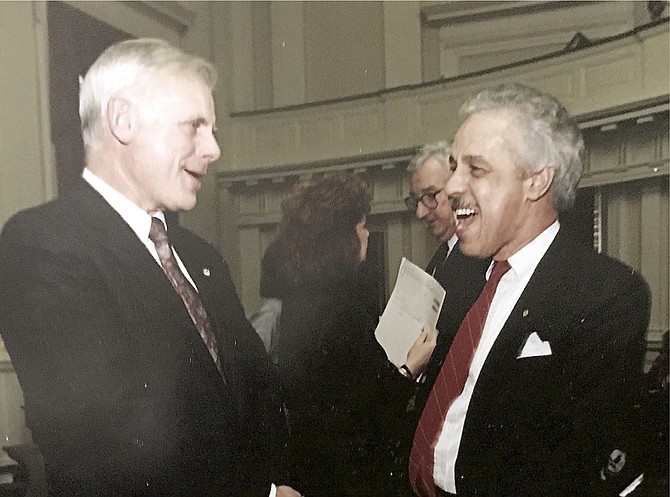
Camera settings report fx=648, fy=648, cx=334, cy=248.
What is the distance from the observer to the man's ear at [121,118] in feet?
3.06

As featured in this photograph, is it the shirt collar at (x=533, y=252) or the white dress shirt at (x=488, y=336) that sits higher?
the shirt collar at (x=533, y=252)

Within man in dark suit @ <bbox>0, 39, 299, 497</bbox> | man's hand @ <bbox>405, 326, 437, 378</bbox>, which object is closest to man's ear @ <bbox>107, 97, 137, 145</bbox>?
man in dark suit @ <bbox>0, 39, 299, 497</bbox>

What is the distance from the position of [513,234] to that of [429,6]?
0.39 m

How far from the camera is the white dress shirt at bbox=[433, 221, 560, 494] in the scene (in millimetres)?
1041

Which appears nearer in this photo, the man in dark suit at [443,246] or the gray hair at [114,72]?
the gray hair at [114,72]

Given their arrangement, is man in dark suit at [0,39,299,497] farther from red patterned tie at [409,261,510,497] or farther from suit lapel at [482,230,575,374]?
suit lapel at [482,230,575,374]

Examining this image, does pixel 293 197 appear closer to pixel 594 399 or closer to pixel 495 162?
pixel 495 162

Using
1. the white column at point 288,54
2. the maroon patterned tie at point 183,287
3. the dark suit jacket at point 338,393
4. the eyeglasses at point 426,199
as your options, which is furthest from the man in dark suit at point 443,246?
the maroon patterned tie at point 183,287

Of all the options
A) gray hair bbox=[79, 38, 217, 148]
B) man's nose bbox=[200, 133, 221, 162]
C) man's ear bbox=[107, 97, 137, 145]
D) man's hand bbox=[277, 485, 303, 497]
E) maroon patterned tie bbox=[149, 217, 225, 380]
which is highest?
gray hair bbox=[79, 38, 217, 148]

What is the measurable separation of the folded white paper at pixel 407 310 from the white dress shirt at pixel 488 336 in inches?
3.5

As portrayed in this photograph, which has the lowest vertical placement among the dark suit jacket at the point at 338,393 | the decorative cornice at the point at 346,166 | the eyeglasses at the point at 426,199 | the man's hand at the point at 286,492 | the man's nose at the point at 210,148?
the man's hand at the point at 286,492

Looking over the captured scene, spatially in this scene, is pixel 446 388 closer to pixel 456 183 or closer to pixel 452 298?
pixel 452 298

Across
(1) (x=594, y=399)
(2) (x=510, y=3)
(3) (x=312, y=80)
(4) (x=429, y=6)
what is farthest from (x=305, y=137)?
(1) (x=594, y=399)

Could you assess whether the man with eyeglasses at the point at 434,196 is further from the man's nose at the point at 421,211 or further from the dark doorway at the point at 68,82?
the dark doorway at the point at 68,82
